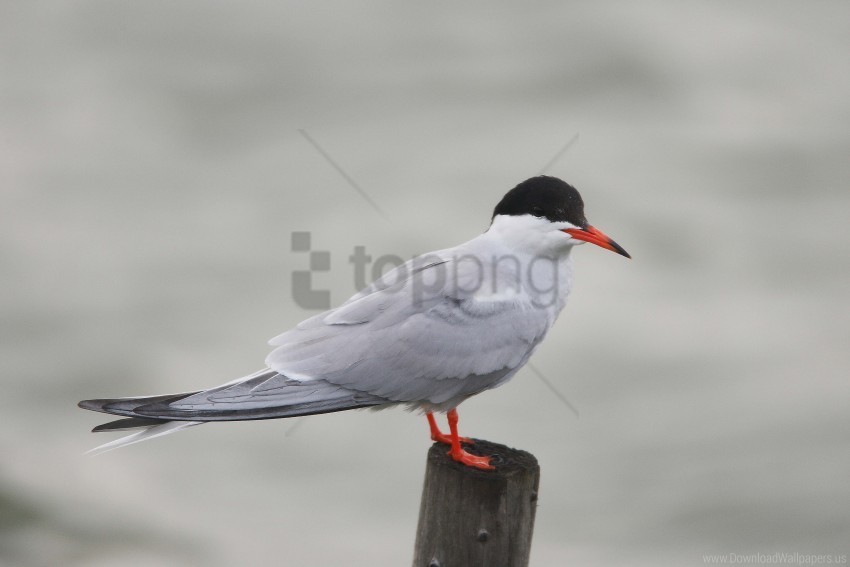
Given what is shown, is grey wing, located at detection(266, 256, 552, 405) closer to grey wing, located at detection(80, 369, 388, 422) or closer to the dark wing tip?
grey wing, located at detection(80, 369, 388, 422)

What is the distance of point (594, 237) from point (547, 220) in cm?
18

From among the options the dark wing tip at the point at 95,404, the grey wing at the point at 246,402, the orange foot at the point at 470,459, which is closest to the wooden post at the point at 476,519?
the orange foot at the point at 470,459

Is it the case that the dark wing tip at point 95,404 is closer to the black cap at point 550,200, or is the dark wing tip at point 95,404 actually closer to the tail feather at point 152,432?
the tail feather at point 152,432

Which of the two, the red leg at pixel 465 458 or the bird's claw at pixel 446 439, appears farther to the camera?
the bird's claw at pixel 446 439

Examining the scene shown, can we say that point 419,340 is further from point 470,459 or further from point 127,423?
point 127,423

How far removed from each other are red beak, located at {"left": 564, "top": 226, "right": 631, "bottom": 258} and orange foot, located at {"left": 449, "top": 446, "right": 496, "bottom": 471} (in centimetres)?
95

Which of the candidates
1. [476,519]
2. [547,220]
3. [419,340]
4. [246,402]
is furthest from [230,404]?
[547,220]

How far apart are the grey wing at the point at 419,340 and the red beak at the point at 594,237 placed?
1.07ft

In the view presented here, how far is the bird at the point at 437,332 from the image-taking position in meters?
3.38

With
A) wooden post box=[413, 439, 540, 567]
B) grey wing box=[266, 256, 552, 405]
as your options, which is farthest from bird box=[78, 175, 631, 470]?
wooden post box=[413, 439, 540, 567]

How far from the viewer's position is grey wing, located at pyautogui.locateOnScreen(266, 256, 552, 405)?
11.5 ft

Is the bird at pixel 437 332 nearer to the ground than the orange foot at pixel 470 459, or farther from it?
farther from it

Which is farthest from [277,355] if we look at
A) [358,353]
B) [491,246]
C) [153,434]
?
[491,246]

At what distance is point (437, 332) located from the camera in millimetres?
3580
